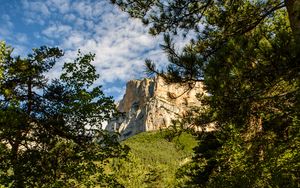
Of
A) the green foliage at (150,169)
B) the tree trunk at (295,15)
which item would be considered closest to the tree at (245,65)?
the tree trunk at (295,15)

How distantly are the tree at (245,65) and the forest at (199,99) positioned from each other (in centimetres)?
2

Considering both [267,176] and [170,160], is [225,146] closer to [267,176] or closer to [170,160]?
[267,176]

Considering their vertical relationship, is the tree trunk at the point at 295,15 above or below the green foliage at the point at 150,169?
above

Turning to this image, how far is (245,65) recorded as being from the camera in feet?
20.0

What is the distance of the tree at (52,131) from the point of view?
10797mm

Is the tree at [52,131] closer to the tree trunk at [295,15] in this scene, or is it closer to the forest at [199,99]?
the forest at [199,99]

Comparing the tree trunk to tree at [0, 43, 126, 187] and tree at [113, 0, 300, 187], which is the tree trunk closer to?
tree at [113, 0, 300, 187]

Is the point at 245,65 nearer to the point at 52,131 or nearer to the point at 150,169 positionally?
the point at 52,131

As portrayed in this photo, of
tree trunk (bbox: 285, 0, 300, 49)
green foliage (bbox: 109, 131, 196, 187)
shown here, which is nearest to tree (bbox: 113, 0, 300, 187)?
tree trunk (bbox: 285, 0, 300, 49)

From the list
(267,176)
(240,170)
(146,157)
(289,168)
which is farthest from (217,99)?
(146,157)

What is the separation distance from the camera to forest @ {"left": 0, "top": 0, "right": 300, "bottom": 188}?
20.3 feet

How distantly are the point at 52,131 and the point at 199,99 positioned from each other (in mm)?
4900

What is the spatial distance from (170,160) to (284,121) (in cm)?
Result: 17464

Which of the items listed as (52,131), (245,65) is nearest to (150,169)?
(52,131)
